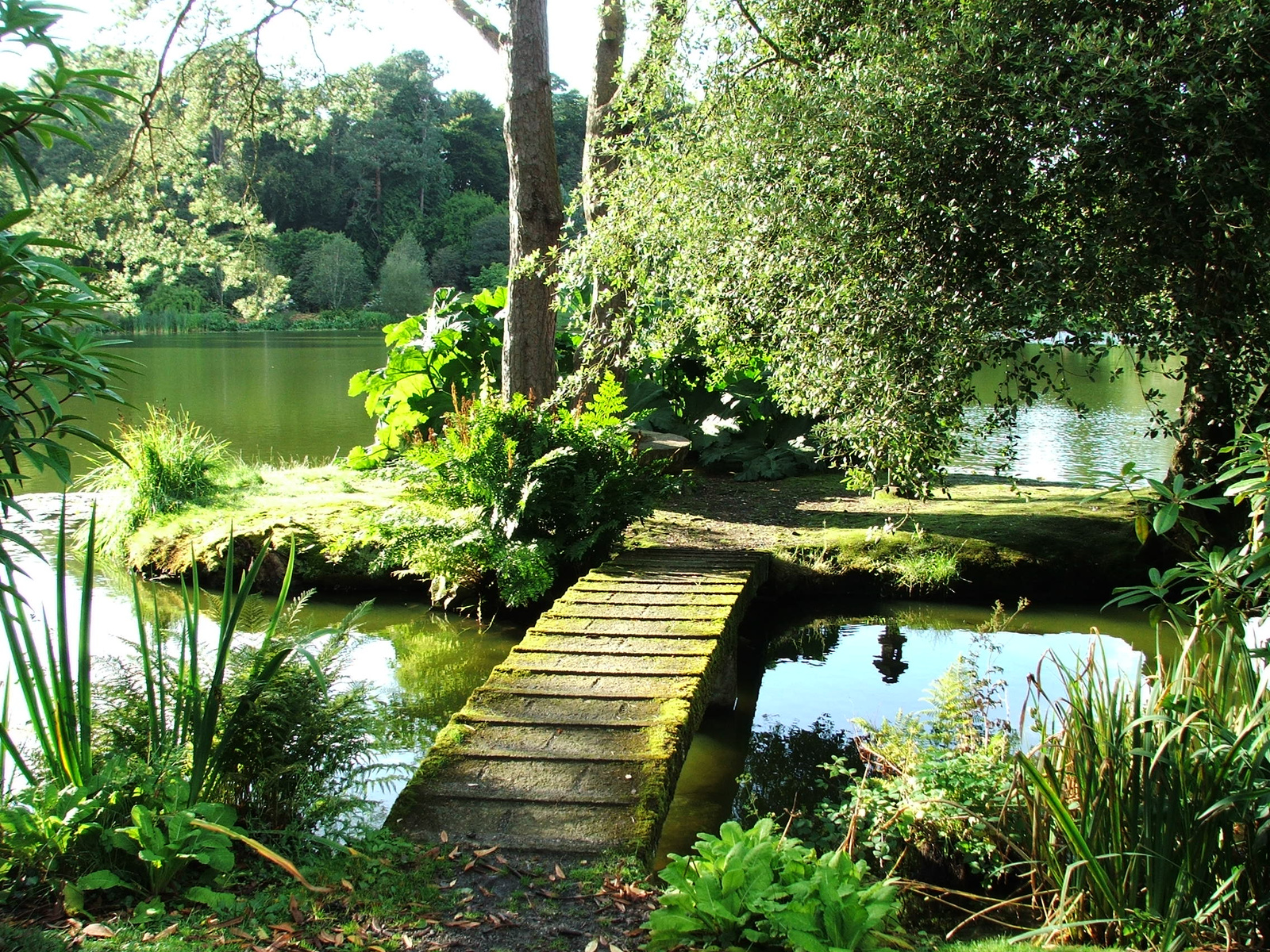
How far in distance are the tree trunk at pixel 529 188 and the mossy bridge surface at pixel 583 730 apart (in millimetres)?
3563

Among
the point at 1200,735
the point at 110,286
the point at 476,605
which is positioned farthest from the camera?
the point at 110,286

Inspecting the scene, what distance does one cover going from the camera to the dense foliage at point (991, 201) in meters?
3.44

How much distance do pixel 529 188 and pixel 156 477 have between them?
3938 mm

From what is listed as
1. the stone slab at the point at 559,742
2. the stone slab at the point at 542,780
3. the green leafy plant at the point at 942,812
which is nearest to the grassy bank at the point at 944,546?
the green leafy plant at the point at 942,812

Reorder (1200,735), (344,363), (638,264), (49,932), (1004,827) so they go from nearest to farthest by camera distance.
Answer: (49,932) → (1200,735) → (1004,827) → (638,264) → (344,363)

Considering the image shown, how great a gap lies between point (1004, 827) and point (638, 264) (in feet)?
12.1

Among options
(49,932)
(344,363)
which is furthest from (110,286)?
(344,363)

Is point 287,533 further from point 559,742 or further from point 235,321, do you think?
point 235,321

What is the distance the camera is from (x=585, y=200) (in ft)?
22.3

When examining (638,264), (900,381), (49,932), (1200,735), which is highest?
(638,264)

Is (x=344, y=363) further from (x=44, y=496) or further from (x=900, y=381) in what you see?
(x=900, y=381)

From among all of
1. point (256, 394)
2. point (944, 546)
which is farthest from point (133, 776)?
point (256, 394)

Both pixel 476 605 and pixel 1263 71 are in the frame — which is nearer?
pixel 1263 71

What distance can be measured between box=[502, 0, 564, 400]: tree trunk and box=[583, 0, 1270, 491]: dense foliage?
3978 mm
